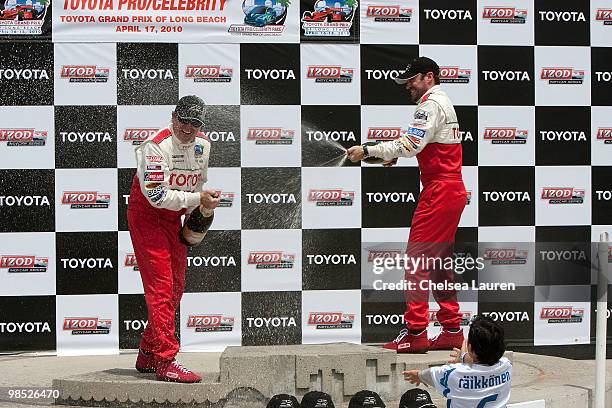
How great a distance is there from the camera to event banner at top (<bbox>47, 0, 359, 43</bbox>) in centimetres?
630

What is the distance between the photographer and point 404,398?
14.0 feet

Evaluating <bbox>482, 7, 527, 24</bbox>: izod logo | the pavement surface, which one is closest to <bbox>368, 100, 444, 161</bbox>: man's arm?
the pavement surface

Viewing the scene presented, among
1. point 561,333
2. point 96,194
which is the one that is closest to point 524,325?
point 561,333

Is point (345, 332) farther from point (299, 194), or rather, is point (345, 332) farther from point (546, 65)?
point (546, 65)

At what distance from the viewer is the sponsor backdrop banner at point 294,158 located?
633 centimetres

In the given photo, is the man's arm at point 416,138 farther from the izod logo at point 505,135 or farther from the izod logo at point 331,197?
the izod logo at point 505,135

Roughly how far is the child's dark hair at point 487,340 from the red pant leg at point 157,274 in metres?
1.97

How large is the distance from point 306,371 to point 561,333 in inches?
108

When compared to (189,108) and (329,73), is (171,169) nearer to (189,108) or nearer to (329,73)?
(189,108)

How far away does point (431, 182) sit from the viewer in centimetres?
540

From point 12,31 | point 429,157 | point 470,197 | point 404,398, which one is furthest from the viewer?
point 470,197

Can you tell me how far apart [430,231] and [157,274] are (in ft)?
5.22

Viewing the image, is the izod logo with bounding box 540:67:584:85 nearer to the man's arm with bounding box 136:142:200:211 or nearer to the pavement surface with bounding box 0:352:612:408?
the pavement surface with bounding box 0:352:612:408

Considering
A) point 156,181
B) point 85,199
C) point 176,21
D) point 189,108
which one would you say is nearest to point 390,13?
point 176,21
